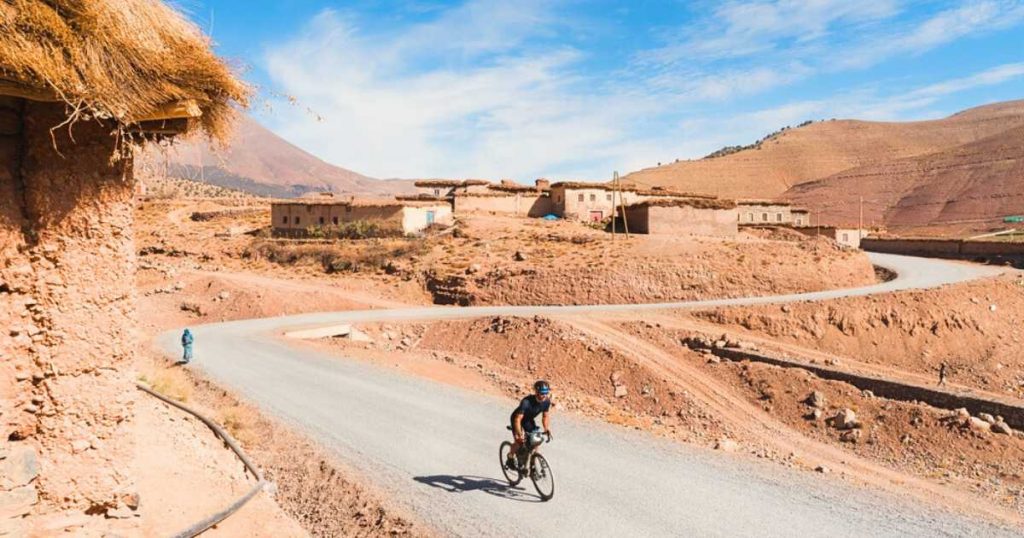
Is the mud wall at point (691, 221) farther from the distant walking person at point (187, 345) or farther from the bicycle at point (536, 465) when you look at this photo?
the bicycle at point (536, 465)

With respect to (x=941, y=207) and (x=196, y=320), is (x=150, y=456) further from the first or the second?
(x=941, y=207)

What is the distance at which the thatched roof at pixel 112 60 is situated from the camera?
450 centimetres

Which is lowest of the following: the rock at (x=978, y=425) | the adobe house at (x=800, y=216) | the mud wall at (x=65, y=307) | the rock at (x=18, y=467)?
the rock at (x=978, y=425)

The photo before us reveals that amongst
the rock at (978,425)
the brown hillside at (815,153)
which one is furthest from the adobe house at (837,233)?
the brown hillside at (815,153)

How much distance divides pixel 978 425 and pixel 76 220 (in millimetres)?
18457

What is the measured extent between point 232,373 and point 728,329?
61.0ft

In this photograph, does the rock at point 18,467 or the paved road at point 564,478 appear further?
the paved road at point 564,478

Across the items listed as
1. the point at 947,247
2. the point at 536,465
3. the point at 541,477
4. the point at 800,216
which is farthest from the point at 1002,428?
the point at 800,216

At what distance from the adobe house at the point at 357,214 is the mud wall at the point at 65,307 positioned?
33.8m

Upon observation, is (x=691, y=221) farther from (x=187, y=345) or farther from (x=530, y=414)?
(x=530, y=414)

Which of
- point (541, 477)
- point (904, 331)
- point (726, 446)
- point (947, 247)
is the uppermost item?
point (947, 247)

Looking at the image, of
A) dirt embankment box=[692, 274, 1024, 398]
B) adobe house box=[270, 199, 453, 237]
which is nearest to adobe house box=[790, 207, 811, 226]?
dirt embankment box=[692, 274, 1024, 398]

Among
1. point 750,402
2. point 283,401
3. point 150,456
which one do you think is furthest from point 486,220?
point 150,456

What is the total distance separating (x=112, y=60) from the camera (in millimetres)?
4980
